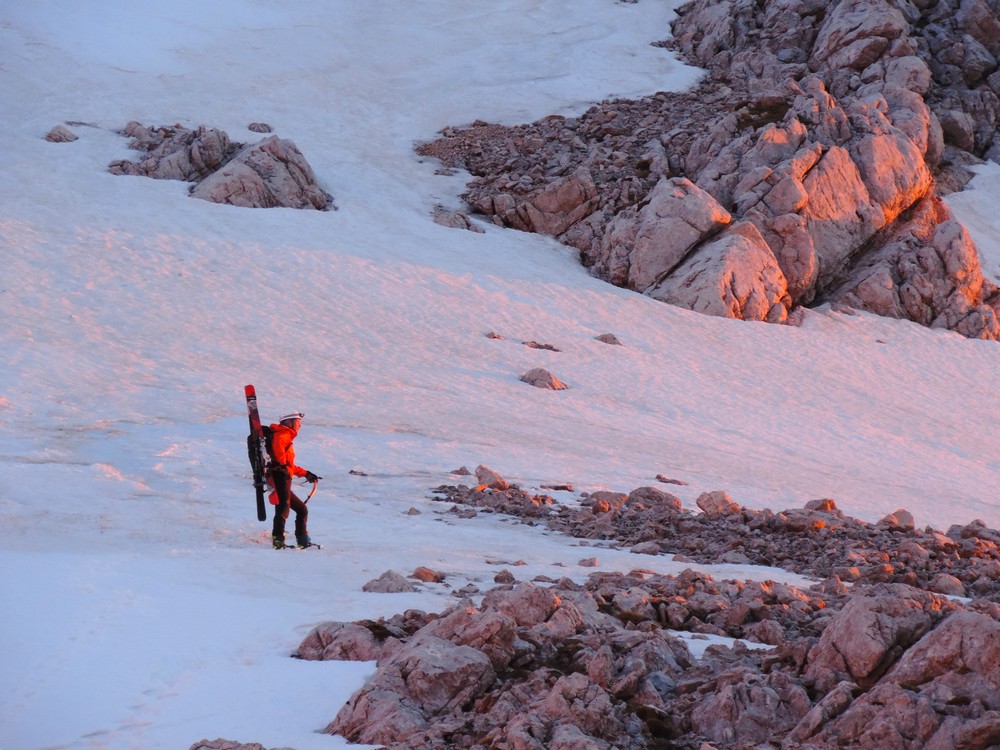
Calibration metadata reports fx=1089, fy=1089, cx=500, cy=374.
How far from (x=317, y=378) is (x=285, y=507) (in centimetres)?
1136

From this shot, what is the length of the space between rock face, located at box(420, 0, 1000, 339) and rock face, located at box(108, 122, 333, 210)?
592cm

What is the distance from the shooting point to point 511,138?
130 ft

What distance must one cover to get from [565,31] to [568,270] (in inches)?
844

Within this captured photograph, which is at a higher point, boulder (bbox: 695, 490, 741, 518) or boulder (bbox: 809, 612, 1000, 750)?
boulder (bbox: 809, 612, 1000, 750)

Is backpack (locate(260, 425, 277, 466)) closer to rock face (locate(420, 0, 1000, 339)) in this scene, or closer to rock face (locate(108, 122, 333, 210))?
rock face (locate(420, 0, 1000, 339))

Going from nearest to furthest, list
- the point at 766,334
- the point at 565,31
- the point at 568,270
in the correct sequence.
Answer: the point at 766,334, the point at 568,270, the point at 565,31

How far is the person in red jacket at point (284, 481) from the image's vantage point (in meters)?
10.9

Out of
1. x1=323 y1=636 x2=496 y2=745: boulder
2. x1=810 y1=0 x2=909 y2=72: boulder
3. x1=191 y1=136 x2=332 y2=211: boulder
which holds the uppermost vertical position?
x1=810 y1=0 x2=909 y2=72: boulder

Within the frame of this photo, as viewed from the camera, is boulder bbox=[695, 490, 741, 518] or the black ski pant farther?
boulder bbox=[695, 490, 741, 518]

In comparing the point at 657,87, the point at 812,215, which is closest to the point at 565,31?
the point at 657,87

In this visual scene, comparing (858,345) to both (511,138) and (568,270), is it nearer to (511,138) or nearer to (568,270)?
(568,270)

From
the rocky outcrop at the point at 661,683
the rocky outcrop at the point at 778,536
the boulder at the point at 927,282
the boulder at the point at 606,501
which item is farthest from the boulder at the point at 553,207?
the rocky outcrop at the point at 661,683

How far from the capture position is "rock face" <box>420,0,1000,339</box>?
1244 inches

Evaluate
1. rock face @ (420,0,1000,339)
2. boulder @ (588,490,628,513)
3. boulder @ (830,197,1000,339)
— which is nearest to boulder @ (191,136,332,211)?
rock face @ (420,0,1000,339)
